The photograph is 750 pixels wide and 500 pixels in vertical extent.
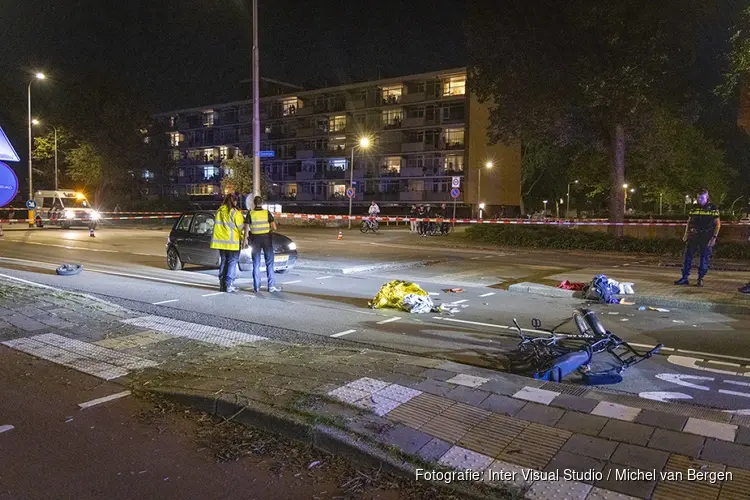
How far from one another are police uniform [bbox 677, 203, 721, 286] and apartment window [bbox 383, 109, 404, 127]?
52672 millimetres

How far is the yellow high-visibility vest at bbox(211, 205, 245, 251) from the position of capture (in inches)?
424

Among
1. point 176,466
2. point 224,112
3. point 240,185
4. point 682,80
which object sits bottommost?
point 176,466

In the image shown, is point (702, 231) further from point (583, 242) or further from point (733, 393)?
point (583, 242)

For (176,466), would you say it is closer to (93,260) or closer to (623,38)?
(93,260)

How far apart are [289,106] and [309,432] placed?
71.7 m

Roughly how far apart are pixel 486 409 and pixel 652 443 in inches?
45.5

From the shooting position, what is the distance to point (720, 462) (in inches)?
140

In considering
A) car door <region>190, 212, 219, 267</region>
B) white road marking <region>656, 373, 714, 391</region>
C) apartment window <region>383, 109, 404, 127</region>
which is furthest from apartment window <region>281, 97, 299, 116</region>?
white road marking <region>656, 373, 714, 391</region>

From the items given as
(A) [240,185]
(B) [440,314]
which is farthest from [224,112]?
(B) [440,314]

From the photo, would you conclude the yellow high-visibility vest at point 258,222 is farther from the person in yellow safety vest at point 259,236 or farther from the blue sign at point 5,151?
the blue sign at point 5,151

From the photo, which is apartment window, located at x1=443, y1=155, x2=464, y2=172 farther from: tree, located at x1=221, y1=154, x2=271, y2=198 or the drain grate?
the drain grate

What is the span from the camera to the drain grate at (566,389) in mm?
4887

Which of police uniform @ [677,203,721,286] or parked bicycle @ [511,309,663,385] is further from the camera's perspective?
police uniform @ [677,203,721,286]

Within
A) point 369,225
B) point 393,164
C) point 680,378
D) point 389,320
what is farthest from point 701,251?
point 393,164
